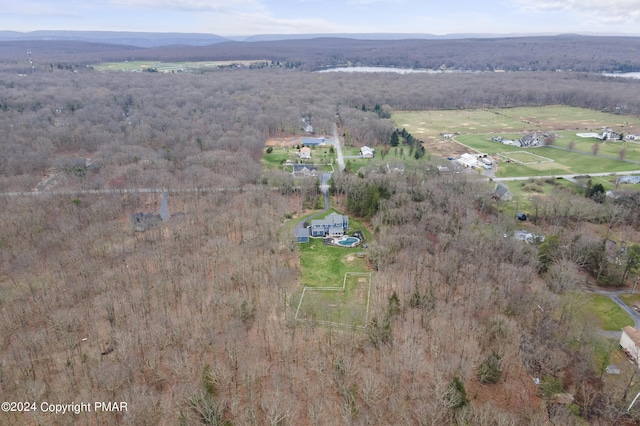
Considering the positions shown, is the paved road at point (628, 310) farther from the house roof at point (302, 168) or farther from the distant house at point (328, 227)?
the house roof at point (302, 168)

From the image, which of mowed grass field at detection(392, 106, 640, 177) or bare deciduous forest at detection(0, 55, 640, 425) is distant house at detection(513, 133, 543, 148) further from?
bare deciduous forest at detection(0, 55, 640, 425)

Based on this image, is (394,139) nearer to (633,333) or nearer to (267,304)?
(267,304)

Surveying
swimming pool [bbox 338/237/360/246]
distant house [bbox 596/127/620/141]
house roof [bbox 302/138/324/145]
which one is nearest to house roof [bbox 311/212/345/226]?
swimming pool [bbox 338/237/360/246]

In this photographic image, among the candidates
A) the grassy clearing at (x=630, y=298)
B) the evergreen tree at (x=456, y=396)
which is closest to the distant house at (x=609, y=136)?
the grassy clearing at (x=630, y=298)

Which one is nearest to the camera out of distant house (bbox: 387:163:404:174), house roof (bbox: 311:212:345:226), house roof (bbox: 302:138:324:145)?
house roof (bbox: 311:212:345:226)

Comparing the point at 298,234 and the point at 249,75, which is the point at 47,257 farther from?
the point at 249,75

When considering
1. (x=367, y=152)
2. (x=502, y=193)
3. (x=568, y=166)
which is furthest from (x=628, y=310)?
(x=367, y=152)

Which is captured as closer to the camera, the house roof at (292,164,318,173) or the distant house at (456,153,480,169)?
the house roof at (292,164,318,173)
